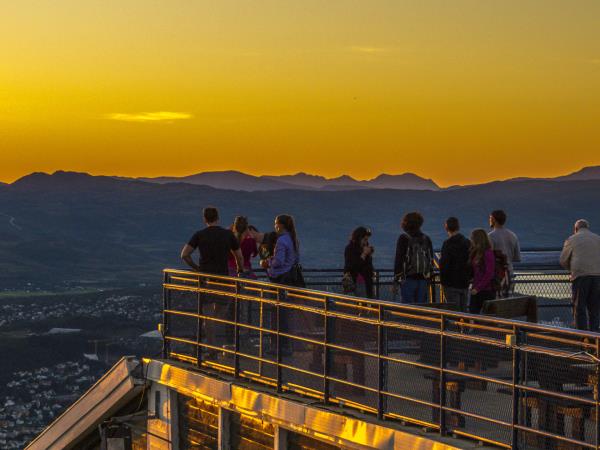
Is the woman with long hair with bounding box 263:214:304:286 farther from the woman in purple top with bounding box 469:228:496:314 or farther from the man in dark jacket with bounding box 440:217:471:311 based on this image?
the woman in purple top with bounding box 469:228:496:314

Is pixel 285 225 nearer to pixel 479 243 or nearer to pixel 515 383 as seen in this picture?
pixel 479 243

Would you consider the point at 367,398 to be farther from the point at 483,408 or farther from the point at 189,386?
the point at 189,386

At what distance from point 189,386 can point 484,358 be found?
240 inches

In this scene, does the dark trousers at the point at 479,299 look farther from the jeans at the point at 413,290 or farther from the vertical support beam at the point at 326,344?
the vertical support beam at the point at 326,344

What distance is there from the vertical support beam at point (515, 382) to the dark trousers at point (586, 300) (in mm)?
4990

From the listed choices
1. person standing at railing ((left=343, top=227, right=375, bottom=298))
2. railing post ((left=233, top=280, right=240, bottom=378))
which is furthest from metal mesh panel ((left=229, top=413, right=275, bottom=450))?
person standing at railing ((left=343, top=227, right=375, bottom=298))

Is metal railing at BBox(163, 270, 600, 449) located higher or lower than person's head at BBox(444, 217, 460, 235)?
lower

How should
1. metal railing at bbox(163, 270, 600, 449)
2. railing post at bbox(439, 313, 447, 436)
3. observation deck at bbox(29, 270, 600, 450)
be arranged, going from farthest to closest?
railing post at bbox(439, 313, 447, 436) → observation deck at bbox(29, 270, 600, 450) → metal railing at bbox(163, 270, 600, 449)

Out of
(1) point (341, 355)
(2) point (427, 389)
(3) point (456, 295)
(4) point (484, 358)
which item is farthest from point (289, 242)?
(4) point (484, 358)

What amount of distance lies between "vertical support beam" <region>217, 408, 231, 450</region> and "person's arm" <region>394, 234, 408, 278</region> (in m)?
2.45

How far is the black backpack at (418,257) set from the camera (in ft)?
49.2

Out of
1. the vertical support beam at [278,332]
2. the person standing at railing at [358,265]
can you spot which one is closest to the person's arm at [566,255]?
the person standing at railing at [358,265]

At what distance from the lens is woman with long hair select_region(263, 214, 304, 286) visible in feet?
47.9

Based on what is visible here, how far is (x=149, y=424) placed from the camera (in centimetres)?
1653
